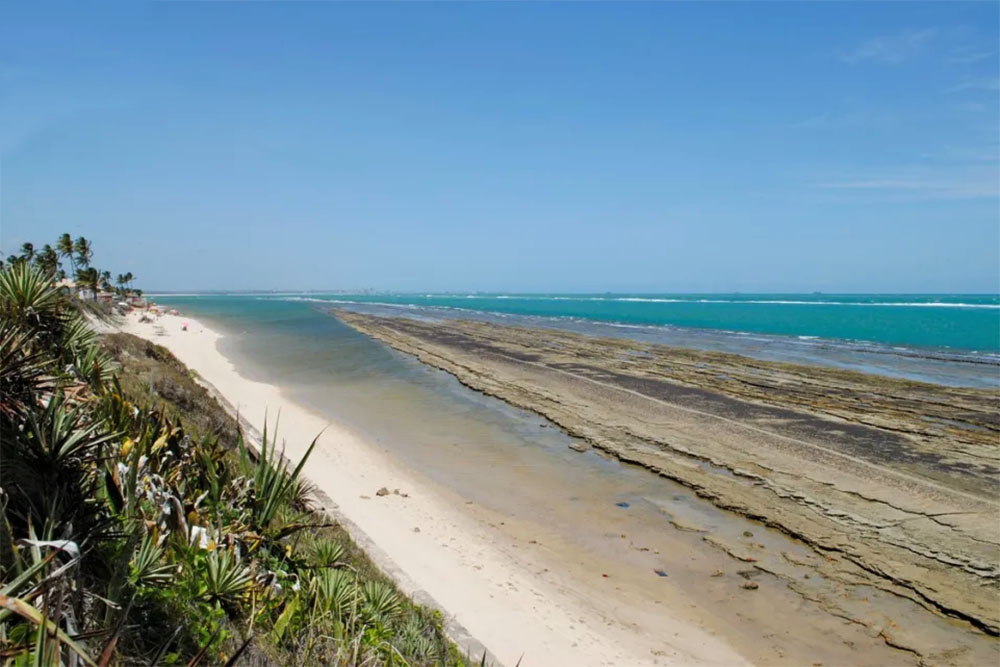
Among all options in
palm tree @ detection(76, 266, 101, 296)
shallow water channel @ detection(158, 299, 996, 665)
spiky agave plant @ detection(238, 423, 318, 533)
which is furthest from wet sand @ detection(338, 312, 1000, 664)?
palm tree @ detection(76, 266, 101, 296)

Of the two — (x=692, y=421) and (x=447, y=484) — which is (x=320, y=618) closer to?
(x=447, y=484)

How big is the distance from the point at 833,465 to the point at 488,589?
1105cm

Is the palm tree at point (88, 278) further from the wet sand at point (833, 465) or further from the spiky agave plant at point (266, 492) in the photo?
the spiky agave plant at point (266, 492)

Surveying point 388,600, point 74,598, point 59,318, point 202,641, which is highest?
point 59,318

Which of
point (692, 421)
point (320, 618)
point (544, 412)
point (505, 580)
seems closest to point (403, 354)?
point (544, 412)

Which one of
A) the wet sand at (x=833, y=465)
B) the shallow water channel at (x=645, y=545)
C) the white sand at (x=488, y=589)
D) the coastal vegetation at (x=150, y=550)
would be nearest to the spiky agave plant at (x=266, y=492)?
the coastal vegetation at (x=150, y=550)

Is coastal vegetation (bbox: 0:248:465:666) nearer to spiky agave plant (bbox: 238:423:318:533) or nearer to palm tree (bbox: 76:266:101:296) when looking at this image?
spiky agave plant (bbox: 238:423:318:533)

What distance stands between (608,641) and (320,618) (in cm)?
390

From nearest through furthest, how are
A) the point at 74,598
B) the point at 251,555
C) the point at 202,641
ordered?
the point at 74,598
the point at 202,641
the point at 251,555

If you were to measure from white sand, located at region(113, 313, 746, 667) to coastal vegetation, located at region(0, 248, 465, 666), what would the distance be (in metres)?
1.10

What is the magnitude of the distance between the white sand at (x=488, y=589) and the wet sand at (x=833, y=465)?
86.8 inches

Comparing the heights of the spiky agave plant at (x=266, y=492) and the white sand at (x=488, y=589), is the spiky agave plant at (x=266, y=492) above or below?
above

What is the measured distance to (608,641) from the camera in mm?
7324

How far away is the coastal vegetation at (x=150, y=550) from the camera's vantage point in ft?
12.0
